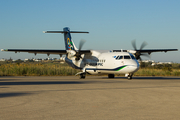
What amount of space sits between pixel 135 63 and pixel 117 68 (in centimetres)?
216

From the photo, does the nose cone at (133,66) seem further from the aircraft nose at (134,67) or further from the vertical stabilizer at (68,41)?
the vertical stabilizer at (68,41)

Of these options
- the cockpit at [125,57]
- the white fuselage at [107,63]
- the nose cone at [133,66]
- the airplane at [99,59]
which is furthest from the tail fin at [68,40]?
the nose cone at [133,66]

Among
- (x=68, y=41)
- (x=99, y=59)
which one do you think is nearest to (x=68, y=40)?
(x=68, y=41)

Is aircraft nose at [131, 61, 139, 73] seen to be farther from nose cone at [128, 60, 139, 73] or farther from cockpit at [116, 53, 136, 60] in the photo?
cockpit at [116, 53, 136, 60]

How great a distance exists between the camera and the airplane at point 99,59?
2597cm

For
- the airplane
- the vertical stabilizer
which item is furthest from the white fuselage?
the vertical stabilizer

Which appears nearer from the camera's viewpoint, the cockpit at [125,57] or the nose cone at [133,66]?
the nose cone at [133,66]

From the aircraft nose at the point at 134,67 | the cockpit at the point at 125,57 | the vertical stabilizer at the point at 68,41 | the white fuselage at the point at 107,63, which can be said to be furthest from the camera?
the vertical stabilizer at the point at 68,41

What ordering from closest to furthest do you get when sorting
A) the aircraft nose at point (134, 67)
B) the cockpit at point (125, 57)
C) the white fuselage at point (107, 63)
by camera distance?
the aircraft nose at point (134, 67)
the white fuselage at point (107, 63)
the cockpit at point (125, 57)

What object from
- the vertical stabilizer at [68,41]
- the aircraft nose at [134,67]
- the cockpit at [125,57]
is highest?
the vertical stabilizer at [68,41]

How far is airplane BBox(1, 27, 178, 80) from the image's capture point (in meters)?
26.0

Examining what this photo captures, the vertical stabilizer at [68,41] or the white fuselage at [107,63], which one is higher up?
the vertical stabilizer at [68,41]

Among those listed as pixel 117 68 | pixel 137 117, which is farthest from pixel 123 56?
pixel 137 117

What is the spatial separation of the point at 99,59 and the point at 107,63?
1.76 m
